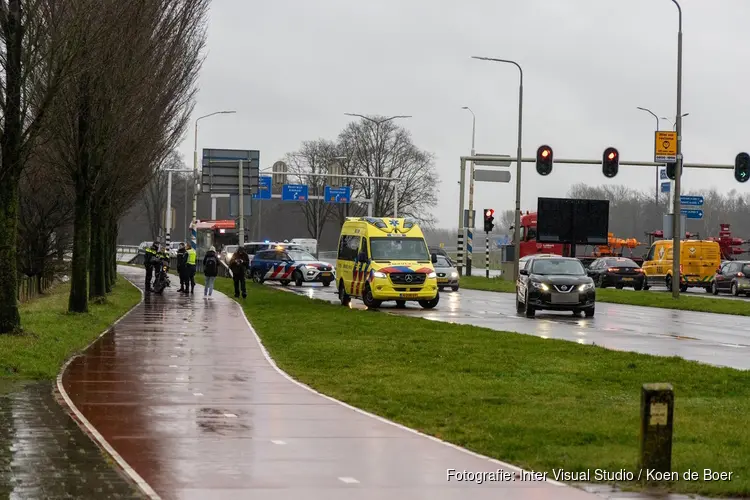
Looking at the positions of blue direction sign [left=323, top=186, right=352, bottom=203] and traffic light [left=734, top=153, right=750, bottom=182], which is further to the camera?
blue direction sign [left=323, top=186, right=352, bottom=203]

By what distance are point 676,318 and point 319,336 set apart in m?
13.0

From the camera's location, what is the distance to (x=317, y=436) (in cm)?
1151

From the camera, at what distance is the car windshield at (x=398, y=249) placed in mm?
36281

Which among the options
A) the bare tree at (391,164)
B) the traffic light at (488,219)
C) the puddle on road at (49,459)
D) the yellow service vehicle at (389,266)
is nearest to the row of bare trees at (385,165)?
the bare tree at (391,164)

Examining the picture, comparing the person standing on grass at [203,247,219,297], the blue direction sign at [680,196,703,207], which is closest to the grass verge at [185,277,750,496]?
the person standing on grass at [203,247,219,297]

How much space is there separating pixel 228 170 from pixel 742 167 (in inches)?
818

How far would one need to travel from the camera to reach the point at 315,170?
378 ft

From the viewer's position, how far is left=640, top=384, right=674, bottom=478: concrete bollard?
9.36 meters

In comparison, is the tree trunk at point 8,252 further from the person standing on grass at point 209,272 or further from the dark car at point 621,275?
the dark car at point 621,275

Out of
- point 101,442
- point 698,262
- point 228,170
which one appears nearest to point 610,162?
point 698,262

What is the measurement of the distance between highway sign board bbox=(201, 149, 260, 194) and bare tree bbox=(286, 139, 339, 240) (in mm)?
56169

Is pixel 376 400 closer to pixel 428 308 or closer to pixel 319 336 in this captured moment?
pixel 319 336

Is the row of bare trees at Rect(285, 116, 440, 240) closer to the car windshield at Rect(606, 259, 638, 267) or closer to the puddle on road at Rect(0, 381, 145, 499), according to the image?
the car windshield at Rect(606, 259, 638, 267)

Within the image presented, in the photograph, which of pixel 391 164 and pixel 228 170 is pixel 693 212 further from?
pixel 391 164
